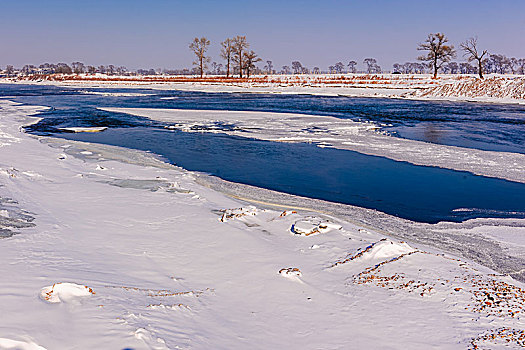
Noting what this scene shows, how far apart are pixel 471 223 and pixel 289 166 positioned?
5.28m

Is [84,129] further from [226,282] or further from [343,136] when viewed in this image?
[226,282]

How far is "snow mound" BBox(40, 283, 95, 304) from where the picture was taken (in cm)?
344

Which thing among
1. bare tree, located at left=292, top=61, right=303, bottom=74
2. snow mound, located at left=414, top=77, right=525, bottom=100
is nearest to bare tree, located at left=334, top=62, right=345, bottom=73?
bare tree, located at left=292, top=61, right=303, bottom=74

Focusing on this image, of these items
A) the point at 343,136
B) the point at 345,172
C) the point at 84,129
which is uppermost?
the point at 84,129

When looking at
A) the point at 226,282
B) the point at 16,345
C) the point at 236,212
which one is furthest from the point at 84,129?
the point at 16,345

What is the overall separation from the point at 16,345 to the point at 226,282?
2166mm

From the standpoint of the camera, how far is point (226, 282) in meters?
4.50

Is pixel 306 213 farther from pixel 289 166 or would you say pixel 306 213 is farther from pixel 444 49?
pixel 444 49

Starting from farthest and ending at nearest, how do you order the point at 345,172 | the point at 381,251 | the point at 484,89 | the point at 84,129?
the point at 484,89
the point at 84,129
the point at 345,172
the point at 381,251

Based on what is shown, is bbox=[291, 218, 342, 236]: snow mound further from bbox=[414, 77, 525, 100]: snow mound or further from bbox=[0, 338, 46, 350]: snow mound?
bbox=[414, 77, 525, 100]: snow mound

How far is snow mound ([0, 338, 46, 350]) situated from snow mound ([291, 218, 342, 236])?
392 centimetres

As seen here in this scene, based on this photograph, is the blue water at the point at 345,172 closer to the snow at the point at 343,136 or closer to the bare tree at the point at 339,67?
the snow at the point at 343,136

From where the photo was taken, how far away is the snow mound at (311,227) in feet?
19.9

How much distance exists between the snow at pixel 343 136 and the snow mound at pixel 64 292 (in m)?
9.60
